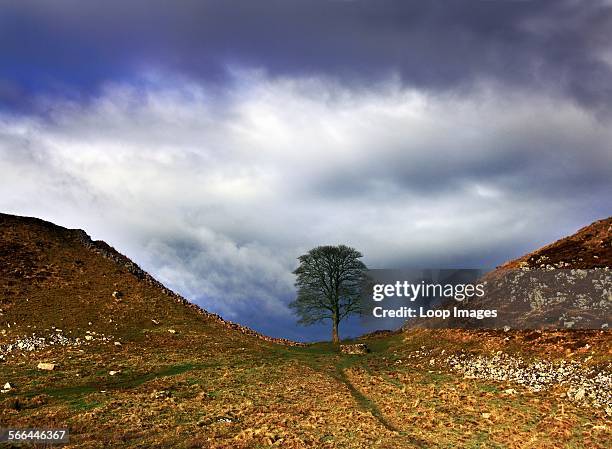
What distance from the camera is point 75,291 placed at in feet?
169

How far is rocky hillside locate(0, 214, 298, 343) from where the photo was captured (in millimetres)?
44469

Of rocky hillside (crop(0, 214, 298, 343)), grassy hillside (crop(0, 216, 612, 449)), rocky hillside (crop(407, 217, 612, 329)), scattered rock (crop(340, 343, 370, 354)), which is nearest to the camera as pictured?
grassy hillside (crop(0, 216, 612, 449))

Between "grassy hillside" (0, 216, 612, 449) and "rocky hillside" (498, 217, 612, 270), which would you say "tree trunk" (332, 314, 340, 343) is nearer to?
"grassy hillside" (0, 216, 612, 449)

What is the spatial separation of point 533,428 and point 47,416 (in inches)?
815

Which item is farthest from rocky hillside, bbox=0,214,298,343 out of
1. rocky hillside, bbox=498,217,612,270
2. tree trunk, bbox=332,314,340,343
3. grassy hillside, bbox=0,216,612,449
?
rocky hillside, bbox=498,217,612,270

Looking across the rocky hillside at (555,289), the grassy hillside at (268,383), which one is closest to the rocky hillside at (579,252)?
the rocky hillside at (555,289)

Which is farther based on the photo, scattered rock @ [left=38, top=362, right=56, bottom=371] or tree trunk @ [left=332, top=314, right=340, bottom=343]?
tree trunk @ [left=332, top=314, right=340, bottom=343]

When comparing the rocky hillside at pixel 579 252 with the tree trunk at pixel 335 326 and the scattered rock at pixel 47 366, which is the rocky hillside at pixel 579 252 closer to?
the tree trunk at pixel 335 326

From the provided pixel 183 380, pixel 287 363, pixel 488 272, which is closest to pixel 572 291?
pixel 488 272

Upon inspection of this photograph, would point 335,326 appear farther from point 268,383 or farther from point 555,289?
point 268,383

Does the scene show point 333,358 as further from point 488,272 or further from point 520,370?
point 488,272

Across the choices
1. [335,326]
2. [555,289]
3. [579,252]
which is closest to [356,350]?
[555,289]

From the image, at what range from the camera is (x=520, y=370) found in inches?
1136

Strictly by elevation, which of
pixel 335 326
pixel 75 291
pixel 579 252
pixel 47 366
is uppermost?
pixel 579 252
